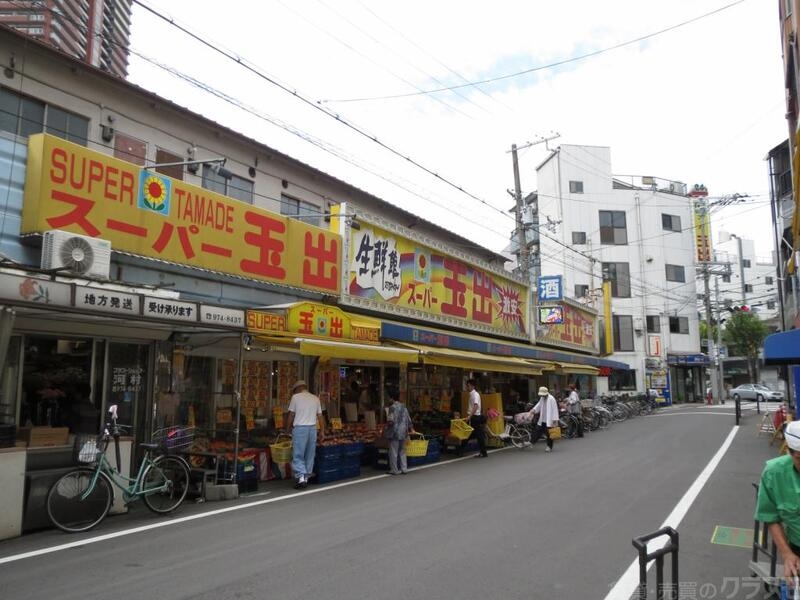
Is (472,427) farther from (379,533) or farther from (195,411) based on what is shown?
(379,533)

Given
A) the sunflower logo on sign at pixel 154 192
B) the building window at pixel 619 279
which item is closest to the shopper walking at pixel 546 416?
the sunflower logo on sign at pixel 154 192

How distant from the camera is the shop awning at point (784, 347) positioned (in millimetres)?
8336

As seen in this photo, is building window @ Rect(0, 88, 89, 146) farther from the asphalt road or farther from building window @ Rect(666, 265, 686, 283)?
building window @ Rect(666, 265, 686, 283)

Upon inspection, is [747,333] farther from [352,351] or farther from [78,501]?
[78,501]

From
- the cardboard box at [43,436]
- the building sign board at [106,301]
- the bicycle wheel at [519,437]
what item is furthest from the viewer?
the bicycle wheel at [519,437]

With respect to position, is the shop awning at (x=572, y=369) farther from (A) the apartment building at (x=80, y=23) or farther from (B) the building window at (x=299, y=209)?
(A) the apartment building at (x=80, y=23)

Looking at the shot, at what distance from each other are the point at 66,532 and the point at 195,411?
4.26 m

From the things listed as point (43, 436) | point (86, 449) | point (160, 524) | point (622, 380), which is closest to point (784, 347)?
point (160, 524)

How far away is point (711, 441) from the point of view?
18.2 metres

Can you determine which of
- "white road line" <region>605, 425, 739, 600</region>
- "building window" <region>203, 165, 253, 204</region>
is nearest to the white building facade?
"white road line" <region>605, 425, 739, 600</region>

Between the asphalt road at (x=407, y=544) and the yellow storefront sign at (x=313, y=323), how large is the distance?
2.76 m

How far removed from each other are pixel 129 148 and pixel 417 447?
355 inches

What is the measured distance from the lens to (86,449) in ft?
24.7

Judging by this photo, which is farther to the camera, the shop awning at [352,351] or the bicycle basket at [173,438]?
the shop awning at [352,351]
